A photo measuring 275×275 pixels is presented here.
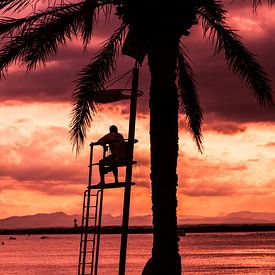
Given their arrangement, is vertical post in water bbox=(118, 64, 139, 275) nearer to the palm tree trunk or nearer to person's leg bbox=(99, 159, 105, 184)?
the palm tree trunk

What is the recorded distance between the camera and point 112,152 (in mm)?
18297

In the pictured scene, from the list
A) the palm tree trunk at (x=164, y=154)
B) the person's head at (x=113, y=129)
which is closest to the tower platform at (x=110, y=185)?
the palm tree trunk at (x=164, y=154)

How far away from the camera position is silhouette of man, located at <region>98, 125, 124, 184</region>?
713 inches

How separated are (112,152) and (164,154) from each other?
239 centimetres

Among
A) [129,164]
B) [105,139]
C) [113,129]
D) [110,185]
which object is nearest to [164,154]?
[129,164]

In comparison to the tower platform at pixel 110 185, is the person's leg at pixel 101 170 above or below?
above

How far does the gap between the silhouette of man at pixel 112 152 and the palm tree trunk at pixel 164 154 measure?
1.84m

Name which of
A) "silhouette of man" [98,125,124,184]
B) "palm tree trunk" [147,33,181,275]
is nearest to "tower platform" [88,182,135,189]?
"silhouette of man" [98,125,124,184]

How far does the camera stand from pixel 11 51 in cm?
1714

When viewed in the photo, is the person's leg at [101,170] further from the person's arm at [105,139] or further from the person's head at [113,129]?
the person's head at [113,129]

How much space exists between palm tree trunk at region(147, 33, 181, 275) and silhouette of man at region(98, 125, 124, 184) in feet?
6.04

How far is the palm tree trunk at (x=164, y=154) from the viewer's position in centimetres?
1617

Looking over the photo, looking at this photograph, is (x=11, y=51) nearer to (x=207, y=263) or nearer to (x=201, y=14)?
(x=201, y=14)

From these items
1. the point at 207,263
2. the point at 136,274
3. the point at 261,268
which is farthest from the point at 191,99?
the point at 207,263
